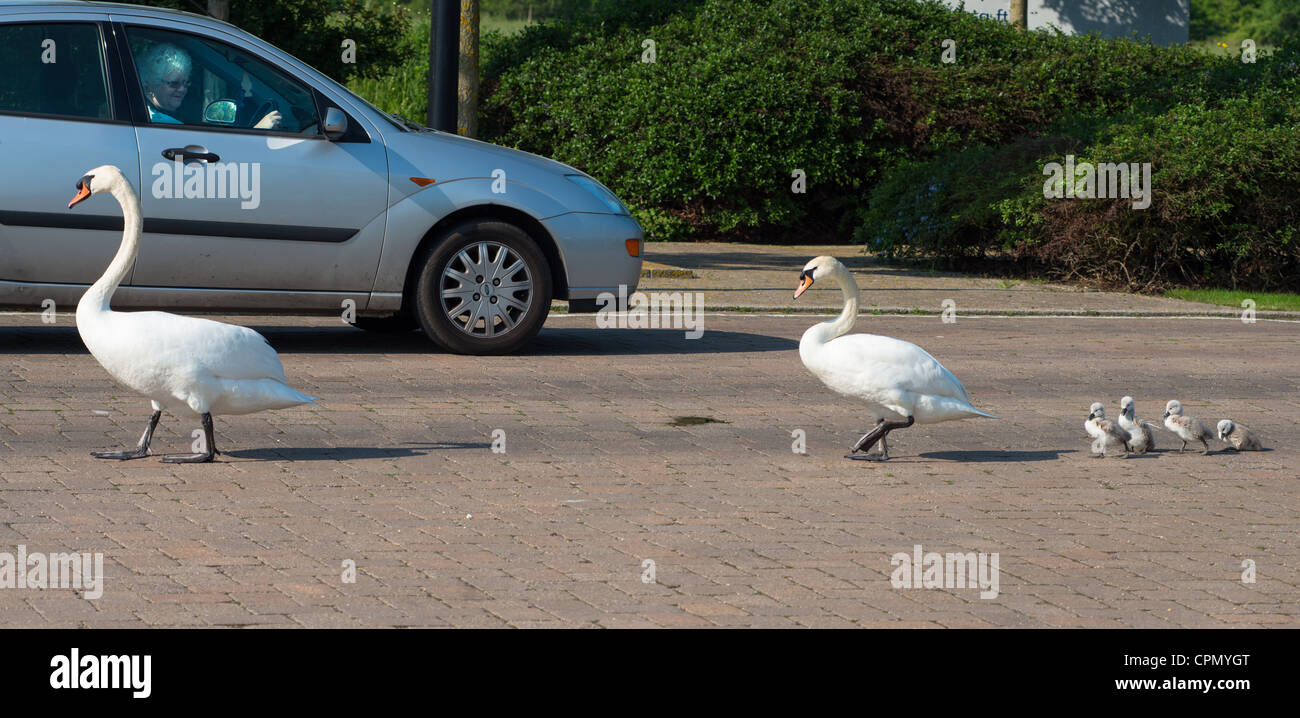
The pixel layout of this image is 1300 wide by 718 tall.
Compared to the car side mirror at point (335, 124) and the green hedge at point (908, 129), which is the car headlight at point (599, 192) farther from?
the green hedge at point (908, 129)

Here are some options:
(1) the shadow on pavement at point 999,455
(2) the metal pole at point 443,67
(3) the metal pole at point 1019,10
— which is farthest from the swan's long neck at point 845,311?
(3) the metal pole at point 1019,10

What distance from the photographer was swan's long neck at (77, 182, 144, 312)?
23.6ft

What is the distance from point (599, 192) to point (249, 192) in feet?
7.97

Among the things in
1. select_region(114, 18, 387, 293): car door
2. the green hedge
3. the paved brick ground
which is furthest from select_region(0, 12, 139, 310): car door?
the green hedge

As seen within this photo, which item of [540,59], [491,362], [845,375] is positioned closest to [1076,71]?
[540,59]

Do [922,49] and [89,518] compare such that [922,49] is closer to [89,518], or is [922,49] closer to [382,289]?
[382,289]

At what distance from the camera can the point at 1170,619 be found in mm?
5277

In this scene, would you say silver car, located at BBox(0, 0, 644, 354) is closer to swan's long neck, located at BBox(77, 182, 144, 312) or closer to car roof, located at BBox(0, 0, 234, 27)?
car roof, located at BBox(0, 0, 234, 27)

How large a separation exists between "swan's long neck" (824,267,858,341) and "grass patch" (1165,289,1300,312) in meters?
8.40

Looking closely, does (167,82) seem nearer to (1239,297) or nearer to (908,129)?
(1239,297)

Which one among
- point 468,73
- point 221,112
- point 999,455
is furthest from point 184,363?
point 468,73

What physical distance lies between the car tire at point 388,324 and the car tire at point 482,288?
125 centimetres

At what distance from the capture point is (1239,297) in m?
15.9

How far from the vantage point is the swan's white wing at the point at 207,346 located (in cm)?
695
